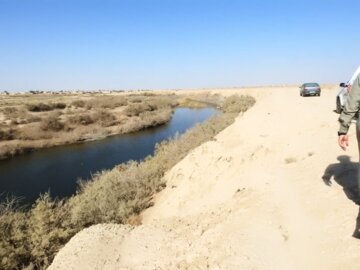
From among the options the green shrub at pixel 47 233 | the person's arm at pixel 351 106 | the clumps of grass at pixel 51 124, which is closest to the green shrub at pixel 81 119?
the clumps of grass at pixel 51 124

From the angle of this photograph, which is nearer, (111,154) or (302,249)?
(302,249)

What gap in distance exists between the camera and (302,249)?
5477 mm

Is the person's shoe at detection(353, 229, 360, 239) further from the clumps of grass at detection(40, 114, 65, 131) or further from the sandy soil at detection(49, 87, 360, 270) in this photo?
the clumps of grass at detection(40, 114, 65, 131)

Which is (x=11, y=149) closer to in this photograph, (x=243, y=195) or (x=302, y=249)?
(x=243, y=195)

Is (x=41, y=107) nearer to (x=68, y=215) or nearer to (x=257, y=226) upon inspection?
(x=68, y=215)

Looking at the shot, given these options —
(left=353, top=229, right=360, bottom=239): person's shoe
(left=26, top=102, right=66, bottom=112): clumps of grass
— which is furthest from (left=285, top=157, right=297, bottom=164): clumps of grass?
(left=26, top=102, right=66, bottom=112): clumps of grass

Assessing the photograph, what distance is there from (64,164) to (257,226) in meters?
20.3

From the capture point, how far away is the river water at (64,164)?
64.1ft

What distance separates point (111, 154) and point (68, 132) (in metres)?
10.5

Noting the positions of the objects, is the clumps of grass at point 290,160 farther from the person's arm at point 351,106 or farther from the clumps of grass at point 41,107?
the clumps of grass at point 41,107

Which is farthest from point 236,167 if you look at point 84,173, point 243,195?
point 84,173

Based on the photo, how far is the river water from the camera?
19531mm

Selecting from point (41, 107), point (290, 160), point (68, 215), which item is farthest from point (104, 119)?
point (290, 160)

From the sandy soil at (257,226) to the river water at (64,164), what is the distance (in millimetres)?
9521
